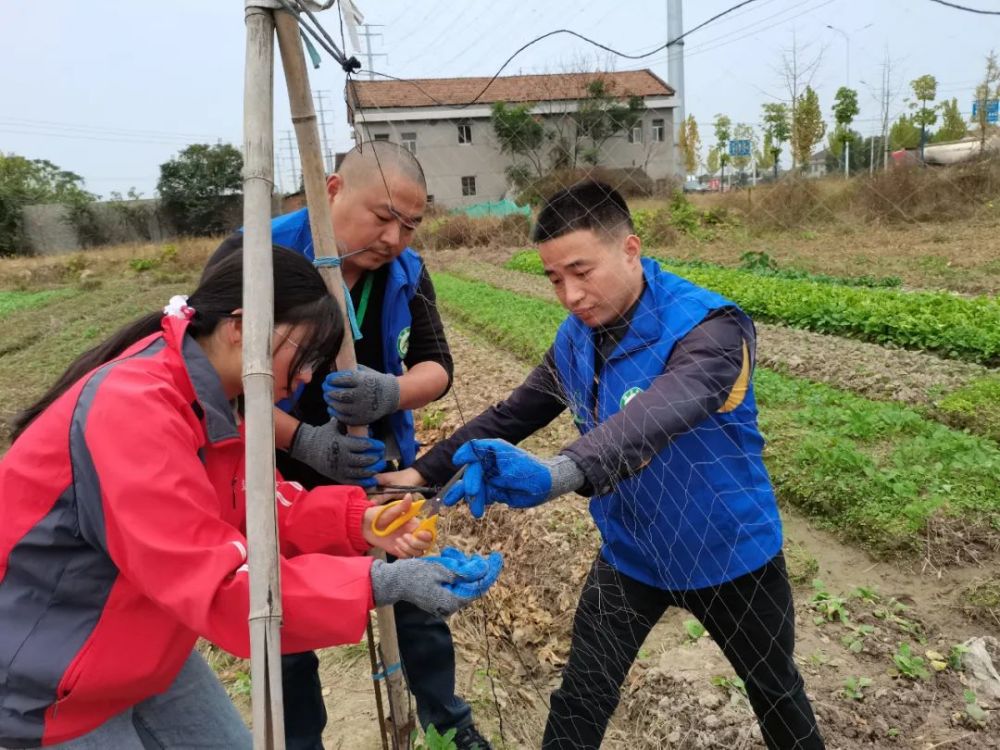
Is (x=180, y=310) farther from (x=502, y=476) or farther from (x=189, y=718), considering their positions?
(x=189, y=718)

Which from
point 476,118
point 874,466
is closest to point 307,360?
point 476,118

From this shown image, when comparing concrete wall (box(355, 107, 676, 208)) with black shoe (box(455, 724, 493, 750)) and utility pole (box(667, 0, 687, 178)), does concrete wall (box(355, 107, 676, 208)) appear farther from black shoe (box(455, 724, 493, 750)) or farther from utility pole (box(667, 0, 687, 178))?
black shoe (box(455, 724, 493, 750))

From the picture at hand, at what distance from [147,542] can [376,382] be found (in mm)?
793

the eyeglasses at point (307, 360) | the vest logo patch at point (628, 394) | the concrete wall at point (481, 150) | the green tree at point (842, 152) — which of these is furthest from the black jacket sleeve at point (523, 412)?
the green tree at point (842, 152)

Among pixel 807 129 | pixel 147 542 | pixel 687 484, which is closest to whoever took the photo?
pixel 147 542

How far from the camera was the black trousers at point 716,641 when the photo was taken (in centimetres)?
172

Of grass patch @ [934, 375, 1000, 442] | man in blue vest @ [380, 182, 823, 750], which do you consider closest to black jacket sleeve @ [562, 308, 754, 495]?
man in blue vest @ [380, 182, 823, 750]

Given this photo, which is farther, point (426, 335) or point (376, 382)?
point (426, 335)

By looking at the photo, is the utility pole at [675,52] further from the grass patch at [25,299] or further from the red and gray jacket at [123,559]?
the grass patch at [25,299]

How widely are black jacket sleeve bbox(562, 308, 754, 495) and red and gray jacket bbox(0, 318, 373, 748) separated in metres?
0.54

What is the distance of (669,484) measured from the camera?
5.71ft

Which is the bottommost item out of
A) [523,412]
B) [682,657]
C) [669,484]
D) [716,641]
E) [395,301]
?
[682,657]

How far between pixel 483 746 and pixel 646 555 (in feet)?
3.40

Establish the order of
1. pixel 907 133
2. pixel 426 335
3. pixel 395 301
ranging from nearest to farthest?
pixel 395 301, pixel 426 335, pixel 907 133
